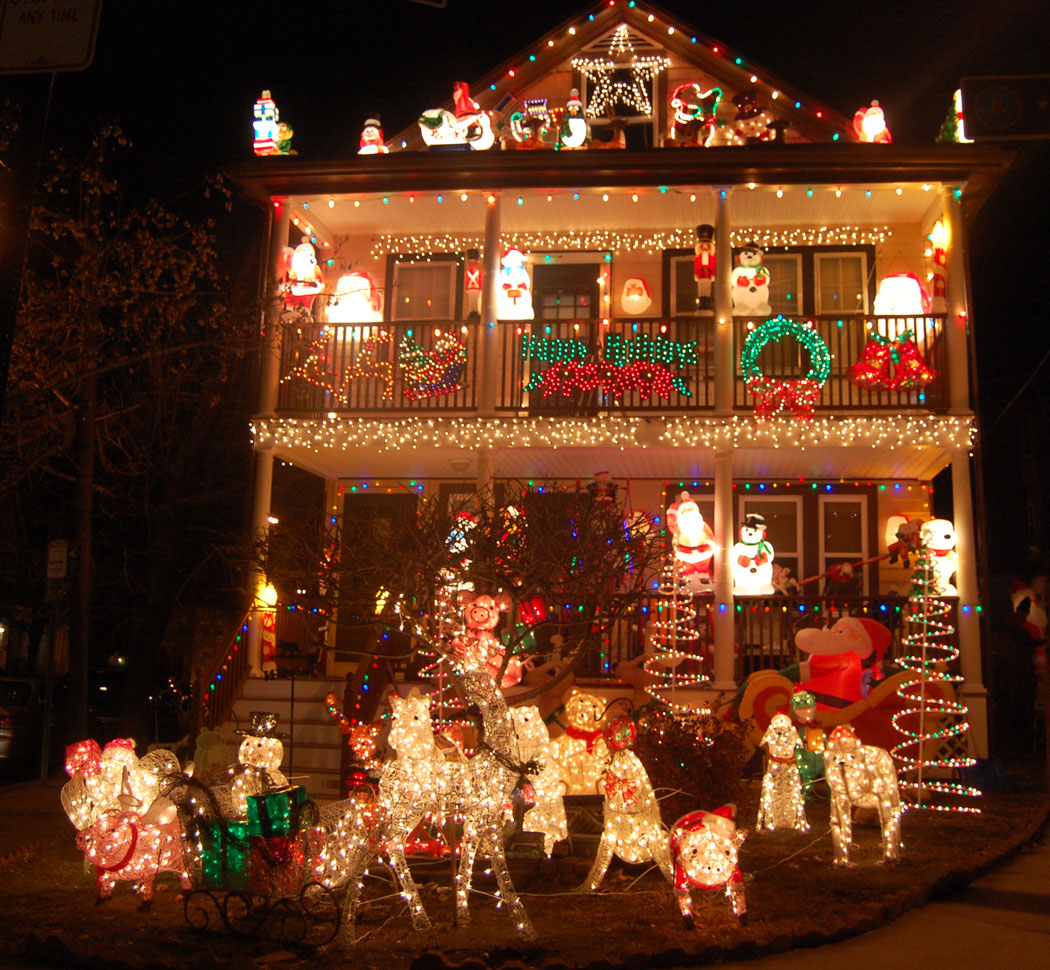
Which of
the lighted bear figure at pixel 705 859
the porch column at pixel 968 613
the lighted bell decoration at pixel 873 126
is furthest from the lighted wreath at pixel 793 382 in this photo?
the lighted bear figure at pixel 705 859

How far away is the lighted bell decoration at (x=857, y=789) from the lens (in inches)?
291

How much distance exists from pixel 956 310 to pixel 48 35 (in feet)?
34.0

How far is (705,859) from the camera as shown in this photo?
592cm

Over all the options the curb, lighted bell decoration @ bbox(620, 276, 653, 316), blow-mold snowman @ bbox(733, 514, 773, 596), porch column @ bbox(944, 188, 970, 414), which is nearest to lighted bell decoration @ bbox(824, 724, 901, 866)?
the curb

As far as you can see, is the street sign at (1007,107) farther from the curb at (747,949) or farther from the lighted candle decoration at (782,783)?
the curb at (747,949)

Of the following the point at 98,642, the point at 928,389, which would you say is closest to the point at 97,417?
the point at 98,642

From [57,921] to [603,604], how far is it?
14.5 ft

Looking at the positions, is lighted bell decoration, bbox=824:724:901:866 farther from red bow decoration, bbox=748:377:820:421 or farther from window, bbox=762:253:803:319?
window, bbox=762:253:803:319

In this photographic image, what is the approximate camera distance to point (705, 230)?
1334 centimetres

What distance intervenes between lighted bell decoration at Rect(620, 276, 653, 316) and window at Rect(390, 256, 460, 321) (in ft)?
8.25

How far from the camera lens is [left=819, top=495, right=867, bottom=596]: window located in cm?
1395

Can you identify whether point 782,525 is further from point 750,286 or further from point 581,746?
point 581,746

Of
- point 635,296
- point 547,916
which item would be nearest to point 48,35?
point 547,916

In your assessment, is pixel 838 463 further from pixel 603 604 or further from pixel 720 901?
pixel 720 901
